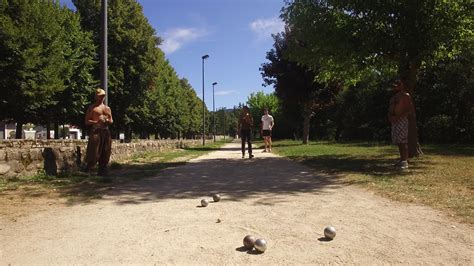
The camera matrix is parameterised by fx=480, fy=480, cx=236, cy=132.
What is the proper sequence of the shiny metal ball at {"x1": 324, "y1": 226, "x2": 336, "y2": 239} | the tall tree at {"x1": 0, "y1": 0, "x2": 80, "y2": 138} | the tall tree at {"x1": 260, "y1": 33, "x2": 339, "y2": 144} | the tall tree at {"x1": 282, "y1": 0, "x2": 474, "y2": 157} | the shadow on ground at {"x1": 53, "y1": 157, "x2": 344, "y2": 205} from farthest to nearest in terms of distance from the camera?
the tall tree at {"x1": 260, "y1": 33, "x2": 339, "y2": 144}, the tall tree at {"x1": 0, "y1": 0, "x2": 80, "y2": 138}, the tall tree at {"x1": 282, "y1": 0, "x2": 474, "y2": 157}, the shadow on ground at {"x1": 53, "y1": 157, "x2": 344, "y2": 205}, the shiny metal ball at {"x1": 324, "y1": 226, "x2": 336, "y2": 239}

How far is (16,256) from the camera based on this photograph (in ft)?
14.8

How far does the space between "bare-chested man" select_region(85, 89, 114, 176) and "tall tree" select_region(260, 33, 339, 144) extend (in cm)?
2242

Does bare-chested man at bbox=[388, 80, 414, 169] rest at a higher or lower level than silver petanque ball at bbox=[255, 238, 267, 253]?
higher

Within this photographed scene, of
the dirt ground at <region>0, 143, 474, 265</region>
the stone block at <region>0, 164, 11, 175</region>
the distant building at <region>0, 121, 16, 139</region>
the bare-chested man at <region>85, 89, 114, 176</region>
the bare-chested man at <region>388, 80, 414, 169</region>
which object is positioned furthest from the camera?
the distant building at <region>0, 121, 16, 139</region>

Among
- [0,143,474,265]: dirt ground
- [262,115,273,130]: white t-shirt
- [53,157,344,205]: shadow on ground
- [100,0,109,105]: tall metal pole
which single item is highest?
[100,0,109,105]: tall metal pole

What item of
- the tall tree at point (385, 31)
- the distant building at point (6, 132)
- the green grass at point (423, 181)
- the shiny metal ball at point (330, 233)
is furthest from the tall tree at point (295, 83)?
the distant building at point (6, 132)

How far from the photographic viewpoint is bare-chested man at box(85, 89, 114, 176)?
409 inches

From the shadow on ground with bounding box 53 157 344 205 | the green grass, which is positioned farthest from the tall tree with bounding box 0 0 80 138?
the green grass

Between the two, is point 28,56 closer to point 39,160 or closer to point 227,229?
point 39,160

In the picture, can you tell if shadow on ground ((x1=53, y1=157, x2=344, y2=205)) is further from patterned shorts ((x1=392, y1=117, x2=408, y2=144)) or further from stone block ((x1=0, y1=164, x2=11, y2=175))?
patterned shorts ((x1=392, y1=117, x2=408, y2=144))

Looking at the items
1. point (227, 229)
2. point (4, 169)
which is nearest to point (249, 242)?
point (227, 229)

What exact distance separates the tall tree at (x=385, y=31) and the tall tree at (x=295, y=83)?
16140 mm

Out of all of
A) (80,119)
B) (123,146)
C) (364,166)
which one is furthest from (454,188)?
(80,119)

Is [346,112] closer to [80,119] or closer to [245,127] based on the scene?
[80,119]
